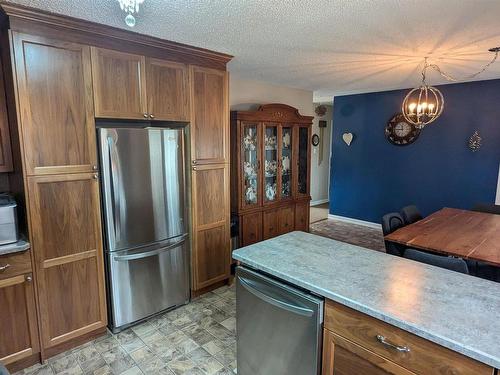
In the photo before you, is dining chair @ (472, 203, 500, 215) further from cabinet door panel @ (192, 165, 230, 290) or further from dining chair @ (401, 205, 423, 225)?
cabinet door panel @ (192, 165, 230, 290)

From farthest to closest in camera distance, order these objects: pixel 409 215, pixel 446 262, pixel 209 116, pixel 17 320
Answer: pixel 409 215 → pixel 209 116 → pixel 17 320 → pixel 446 262

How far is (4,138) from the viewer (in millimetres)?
2162

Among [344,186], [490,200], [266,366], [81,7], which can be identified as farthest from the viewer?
[344,186]

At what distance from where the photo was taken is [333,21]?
6.65ft

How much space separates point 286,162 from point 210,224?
5.55 feet

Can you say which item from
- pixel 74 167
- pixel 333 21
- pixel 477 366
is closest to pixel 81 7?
pixel 74 167

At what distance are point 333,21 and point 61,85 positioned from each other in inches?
73.5

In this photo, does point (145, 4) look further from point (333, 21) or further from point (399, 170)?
point (399, 170)

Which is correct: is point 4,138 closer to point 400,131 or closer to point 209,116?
point 209,116

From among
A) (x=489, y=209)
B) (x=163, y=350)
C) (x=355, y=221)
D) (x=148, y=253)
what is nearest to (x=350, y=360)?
(x=163, y=350)

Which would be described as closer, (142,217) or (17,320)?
(17,320)

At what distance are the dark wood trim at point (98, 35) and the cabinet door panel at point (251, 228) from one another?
1.80 metres

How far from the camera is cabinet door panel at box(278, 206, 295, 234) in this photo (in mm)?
4188

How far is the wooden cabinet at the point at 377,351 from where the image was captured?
Result: 107 centimetres
